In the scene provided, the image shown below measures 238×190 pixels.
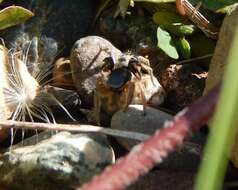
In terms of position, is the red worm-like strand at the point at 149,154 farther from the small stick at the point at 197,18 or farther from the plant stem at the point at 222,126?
the small stick at the point at 197,18

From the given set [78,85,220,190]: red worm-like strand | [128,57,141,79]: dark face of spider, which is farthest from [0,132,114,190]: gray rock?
[78,85,220,190]: red worm-like strand

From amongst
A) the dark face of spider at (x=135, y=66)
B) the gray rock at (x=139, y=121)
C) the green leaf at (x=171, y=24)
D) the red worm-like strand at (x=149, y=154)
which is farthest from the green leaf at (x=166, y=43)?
the red worm-like strand at (x=149, y=154)

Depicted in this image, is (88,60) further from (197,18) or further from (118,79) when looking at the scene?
(197,18)

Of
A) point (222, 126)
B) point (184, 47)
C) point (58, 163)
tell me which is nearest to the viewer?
point (222, 126)

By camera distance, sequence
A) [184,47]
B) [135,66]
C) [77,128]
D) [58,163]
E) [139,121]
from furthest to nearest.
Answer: [184,47] → [135,66] → [139,121] → [58,163] → [77,128]

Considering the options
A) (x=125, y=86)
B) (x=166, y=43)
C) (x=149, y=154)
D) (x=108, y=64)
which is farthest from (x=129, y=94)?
(x=149, y=154)

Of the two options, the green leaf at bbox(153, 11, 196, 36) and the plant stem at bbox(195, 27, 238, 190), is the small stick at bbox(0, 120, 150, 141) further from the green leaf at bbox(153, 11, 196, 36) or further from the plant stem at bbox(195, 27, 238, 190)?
the plant stem at bbox(195, 27, 238, 190)
